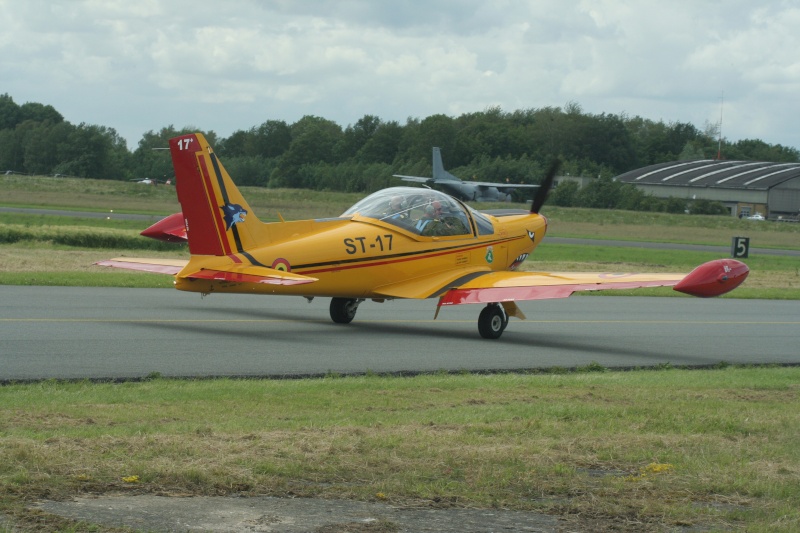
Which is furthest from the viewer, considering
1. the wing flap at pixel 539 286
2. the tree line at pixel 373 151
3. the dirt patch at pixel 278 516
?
the tree line at pixel 373 151

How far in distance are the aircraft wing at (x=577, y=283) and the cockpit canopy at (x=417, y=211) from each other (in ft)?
3.42

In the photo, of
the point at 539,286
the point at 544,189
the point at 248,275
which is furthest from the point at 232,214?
the point at 544,189

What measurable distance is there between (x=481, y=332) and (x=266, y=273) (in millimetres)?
4127

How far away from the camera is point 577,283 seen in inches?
637

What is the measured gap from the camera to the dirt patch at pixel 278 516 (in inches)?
235

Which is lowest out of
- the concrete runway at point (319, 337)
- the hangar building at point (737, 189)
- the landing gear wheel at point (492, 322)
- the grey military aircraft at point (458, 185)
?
the concrete runway at point (319, 337)

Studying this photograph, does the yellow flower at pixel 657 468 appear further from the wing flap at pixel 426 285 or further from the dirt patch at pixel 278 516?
the wing flap at pixel 426 285

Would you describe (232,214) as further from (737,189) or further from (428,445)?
(737,189)

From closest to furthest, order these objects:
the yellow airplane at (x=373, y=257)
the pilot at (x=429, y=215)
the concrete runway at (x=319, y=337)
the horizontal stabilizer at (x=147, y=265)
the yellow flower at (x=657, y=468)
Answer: the yellow flower at (x=657, y=468) → the concrete runway at (x=319, y=337) → the yellow airplane at (x=373, y=257) → the pilot at (x=429, y=215) → the horizontal stabilizer at (x=147, y=265)

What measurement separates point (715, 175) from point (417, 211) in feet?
313

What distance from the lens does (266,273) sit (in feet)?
48.5

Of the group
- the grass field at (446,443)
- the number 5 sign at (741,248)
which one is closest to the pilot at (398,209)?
the grass field at (446,443)

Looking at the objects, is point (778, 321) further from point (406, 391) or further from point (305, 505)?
point (305, 505)

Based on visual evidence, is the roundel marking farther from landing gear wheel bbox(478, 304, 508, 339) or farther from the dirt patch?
the dirt patch
